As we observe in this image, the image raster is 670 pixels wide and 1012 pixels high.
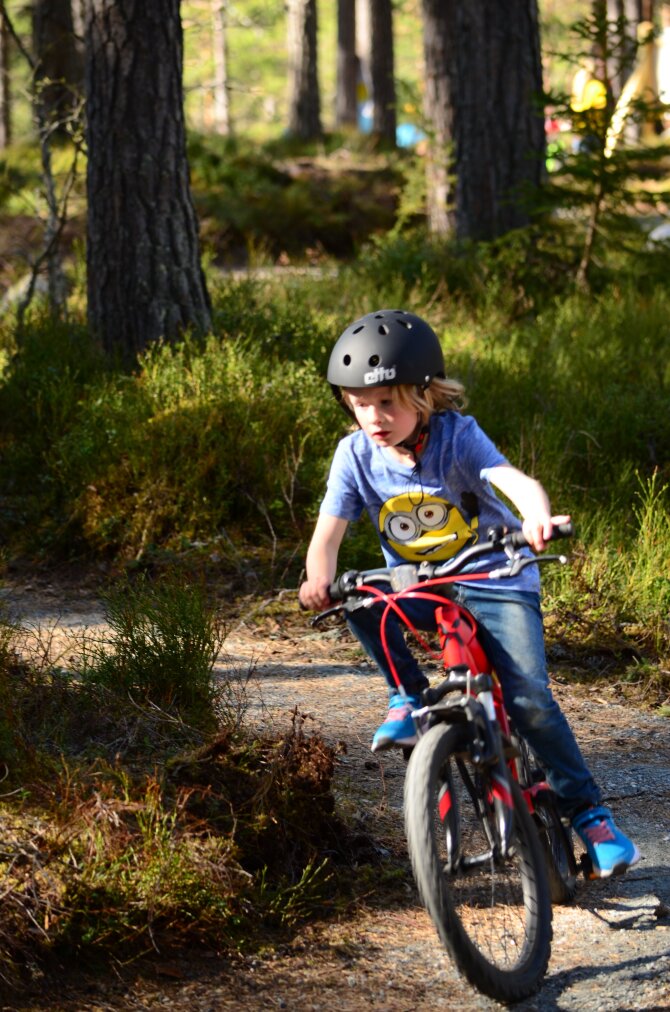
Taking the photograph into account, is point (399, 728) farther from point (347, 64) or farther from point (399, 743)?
point (347, 64)

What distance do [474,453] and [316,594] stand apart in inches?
23.4

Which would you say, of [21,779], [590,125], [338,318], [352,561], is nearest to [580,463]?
[352,561]

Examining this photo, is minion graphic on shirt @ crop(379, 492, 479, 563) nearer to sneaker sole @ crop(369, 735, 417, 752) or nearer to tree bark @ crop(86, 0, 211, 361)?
sneaker sole @ crop(369, 735, 417, 752)

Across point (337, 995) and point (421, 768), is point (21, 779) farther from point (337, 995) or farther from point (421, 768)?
point (421, 768)

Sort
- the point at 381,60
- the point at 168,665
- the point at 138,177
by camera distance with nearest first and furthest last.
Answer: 1. the point at 168,665
2. the point at 138,177
3. the point at 381,60

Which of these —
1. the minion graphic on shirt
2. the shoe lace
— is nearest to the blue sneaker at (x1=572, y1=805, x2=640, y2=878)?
the shoe lace

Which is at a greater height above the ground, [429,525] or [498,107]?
[498,107]

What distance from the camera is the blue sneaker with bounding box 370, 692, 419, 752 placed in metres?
3.26

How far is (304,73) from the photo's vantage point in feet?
76.0

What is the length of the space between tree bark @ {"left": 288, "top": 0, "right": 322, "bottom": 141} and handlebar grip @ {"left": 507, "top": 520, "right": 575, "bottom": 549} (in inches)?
811

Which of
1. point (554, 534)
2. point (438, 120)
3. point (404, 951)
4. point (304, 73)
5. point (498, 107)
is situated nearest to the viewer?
point (554, 534)

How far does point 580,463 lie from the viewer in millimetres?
7082

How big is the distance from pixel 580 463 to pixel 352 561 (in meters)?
1.58

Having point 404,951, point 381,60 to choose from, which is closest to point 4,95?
point 381,60
